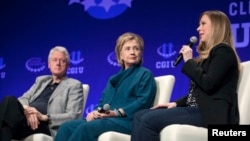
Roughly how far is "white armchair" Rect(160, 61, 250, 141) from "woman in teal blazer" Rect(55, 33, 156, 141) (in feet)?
1.57

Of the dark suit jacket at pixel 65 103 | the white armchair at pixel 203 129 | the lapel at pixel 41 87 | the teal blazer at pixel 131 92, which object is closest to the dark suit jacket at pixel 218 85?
the white armchair at pixel 203 129

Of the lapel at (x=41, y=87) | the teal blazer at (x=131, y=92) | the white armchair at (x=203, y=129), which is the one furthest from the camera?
the lapel at (x=41, y=87)

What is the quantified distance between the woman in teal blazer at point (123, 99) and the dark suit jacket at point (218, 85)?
1.57 feet

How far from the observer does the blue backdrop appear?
4023mm

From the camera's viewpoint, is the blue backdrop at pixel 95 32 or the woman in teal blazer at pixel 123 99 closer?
the woman in teal blazer at pixel 123 99

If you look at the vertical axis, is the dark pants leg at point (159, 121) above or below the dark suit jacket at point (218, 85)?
below

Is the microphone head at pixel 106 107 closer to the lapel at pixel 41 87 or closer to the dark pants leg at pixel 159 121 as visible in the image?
the dark pants leg at pixel 159 121

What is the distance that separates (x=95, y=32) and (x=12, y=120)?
5.63ft

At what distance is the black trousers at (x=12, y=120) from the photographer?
115 inches

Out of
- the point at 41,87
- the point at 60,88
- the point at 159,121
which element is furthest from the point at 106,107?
the point at 41,87

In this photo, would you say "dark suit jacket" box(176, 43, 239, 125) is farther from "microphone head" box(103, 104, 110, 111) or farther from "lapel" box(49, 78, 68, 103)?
"lapel" box(49, 78, 68, 103)

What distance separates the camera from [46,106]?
11.2 ft

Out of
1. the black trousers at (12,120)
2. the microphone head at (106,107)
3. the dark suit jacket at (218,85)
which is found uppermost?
the dark suit jacket at (218,85)

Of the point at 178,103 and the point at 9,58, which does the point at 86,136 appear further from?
the point at 9,58
